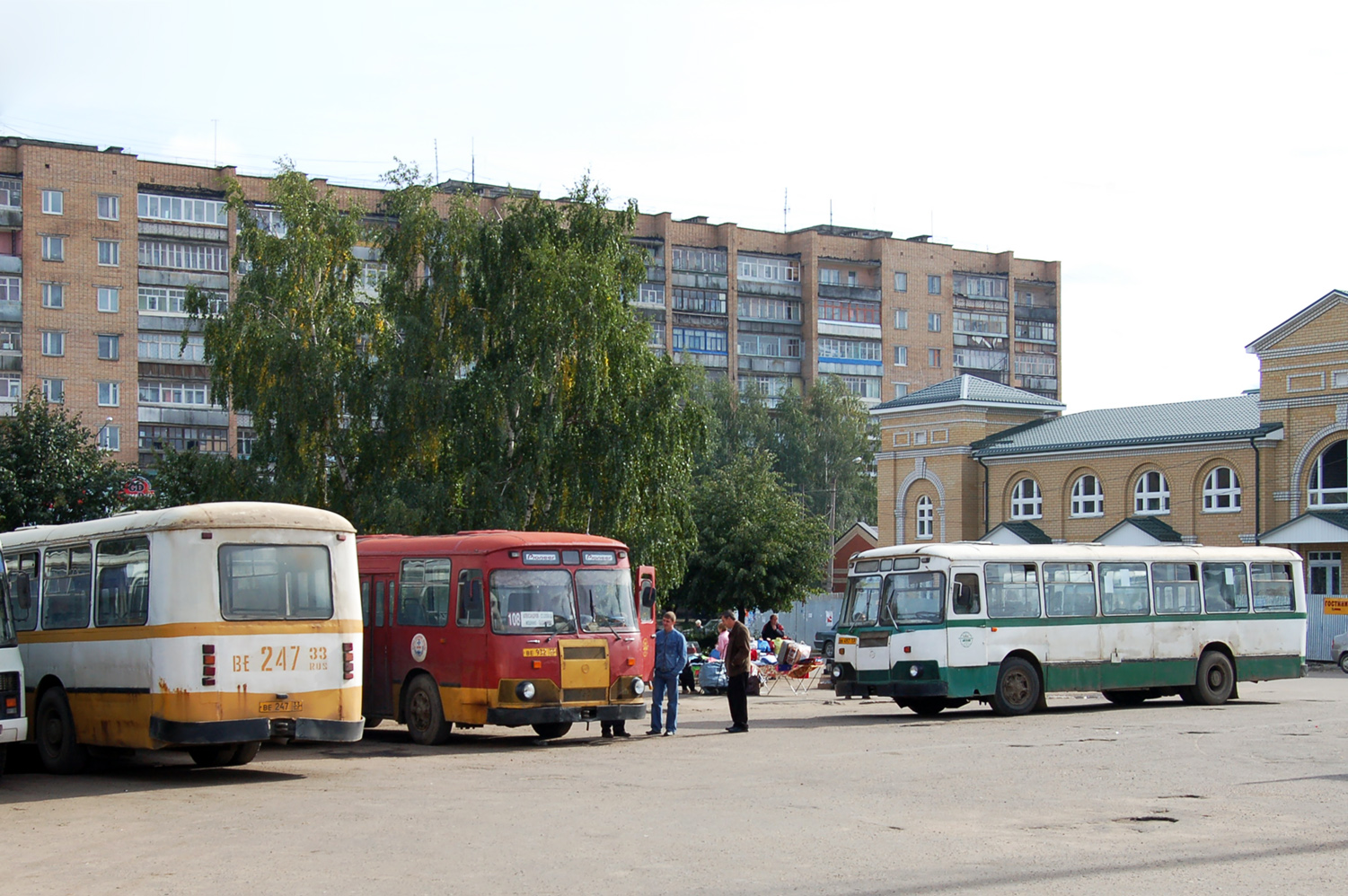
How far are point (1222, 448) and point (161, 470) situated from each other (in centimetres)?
3397

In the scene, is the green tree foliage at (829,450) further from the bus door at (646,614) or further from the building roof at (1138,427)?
the bus door at (646,614)

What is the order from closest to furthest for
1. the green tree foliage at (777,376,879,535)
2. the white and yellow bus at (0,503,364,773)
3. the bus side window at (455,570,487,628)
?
the white and yellow bus at (0,503,364,773) < the bus side window at (455,570,487,628) < the green tree foliage at (777,376,879,535)

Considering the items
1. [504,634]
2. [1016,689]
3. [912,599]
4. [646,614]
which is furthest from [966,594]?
[504,634]

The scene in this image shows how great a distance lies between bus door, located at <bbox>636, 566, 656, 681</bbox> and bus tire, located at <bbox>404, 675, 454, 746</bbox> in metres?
2.72

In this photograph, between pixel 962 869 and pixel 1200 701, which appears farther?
pixel 1200 701

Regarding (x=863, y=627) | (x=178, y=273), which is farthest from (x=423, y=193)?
(x=178, y=273)

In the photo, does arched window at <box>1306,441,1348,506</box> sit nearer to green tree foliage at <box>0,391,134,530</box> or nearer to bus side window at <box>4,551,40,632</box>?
green tree foliage at <box>0,391,134,530</box>

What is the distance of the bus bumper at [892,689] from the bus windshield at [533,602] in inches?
235

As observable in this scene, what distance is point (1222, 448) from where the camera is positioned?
4988 cm

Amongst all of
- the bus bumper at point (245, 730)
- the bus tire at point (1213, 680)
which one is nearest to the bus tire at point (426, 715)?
the bus bumper at point (245, 730)

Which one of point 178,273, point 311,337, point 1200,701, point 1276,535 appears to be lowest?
point 1200,701

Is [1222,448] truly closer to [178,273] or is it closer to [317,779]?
[317,779]

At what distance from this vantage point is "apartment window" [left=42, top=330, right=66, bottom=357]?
224 feet

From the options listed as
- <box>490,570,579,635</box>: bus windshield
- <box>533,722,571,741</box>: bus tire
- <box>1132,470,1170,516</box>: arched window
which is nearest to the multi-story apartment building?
<box>1132,470,1170,516</box>: arched window
